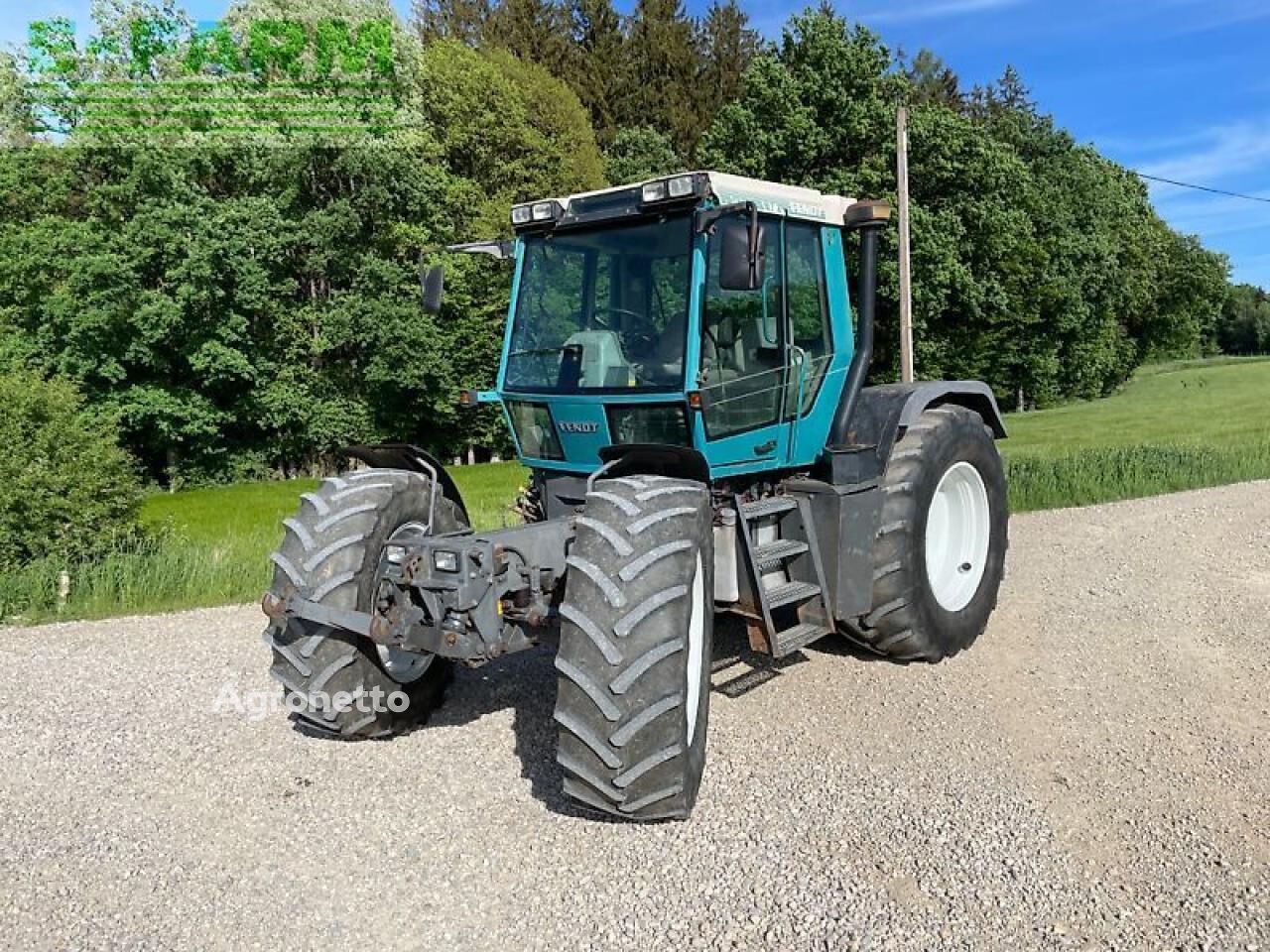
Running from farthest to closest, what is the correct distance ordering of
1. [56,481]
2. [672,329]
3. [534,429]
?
[56,481], [534,429], [672,329]

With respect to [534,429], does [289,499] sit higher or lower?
lower

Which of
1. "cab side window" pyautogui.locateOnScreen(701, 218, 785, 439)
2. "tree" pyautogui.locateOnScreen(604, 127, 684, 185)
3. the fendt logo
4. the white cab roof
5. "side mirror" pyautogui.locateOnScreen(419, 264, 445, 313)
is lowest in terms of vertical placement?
the fendt logo

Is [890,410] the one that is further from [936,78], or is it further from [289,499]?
[936,78]

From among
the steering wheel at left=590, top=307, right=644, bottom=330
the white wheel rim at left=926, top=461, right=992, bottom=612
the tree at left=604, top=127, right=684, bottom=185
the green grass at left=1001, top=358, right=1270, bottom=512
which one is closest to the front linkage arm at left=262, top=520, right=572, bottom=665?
the steering wheel at left=590, top=307, right=644, bottom=330

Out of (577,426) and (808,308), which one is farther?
(808,308)

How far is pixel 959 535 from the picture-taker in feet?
21.9

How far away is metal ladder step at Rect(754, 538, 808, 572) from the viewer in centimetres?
505

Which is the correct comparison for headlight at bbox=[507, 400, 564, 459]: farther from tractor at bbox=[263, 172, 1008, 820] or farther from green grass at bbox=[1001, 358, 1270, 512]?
green grass at bbox=[1001, 358, 1270, 512]

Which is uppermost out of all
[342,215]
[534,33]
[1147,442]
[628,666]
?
[534,33]

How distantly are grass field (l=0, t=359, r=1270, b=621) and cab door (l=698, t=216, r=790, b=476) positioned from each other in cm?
561

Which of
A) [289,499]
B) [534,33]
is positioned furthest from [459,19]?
[289,499]

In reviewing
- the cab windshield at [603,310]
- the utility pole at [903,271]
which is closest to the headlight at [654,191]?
the cab windshield at [603,310]

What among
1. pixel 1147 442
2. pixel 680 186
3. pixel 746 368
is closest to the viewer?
pixel 680 186

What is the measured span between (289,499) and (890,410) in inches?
785
